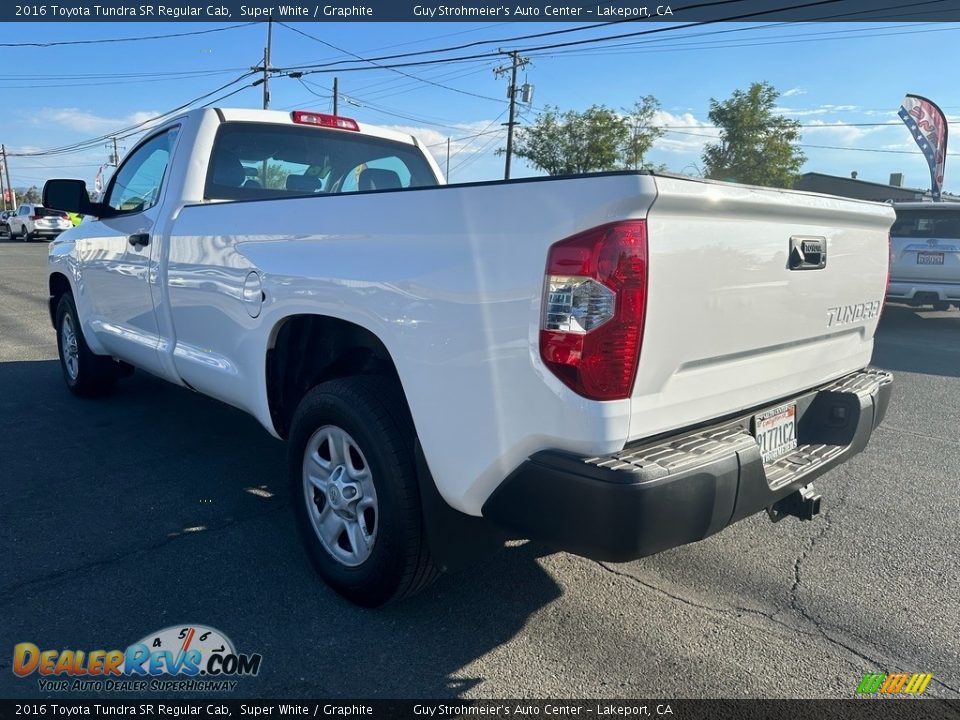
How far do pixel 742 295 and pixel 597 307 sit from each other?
0.60 metres

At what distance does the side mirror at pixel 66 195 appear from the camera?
462cm

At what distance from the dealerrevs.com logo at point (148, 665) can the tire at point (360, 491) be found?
481mm

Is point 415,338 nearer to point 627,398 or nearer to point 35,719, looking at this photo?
point 627,398

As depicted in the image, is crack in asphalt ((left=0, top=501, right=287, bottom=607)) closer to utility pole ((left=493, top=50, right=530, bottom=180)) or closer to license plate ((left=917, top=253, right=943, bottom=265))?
license plate ((left=917, top=253, right=943, bottom=265))

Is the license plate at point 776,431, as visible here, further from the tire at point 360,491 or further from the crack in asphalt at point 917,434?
the crack in asphalt at point 917,434

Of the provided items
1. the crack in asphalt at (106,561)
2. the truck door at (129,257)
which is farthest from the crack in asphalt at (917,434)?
the truck door at (129,257)

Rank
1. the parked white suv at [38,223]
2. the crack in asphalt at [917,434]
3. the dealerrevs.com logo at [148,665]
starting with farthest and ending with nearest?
the parked white suv at [38,223], the crack in asphalt at [917,434], the dealerrevs.com logo at [148,665]

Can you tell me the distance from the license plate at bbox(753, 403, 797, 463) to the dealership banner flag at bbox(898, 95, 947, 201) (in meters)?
24.3

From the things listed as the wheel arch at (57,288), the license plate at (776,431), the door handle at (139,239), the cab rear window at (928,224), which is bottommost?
the license plate at (776,431)

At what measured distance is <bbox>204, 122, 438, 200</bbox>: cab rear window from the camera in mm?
4078

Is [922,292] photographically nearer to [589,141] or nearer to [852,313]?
[852,313]

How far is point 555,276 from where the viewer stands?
6.24 ft

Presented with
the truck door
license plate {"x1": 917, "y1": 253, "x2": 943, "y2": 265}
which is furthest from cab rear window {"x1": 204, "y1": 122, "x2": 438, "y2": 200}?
license plate {"x1": 917, "y1": 253, "x2": 943, "y2": 265}

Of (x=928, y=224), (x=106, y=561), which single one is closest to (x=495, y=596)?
(x=106, y=561)
